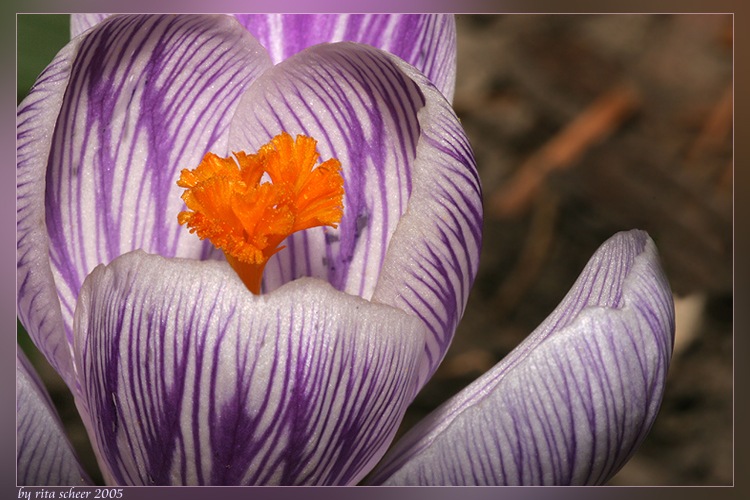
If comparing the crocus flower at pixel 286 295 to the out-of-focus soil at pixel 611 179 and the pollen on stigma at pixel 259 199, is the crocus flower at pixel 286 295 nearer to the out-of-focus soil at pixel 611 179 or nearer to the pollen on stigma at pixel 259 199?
the pollen on stigma at pixel 259 199

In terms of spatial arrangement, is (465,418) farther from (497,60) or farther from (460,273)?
(497,60)

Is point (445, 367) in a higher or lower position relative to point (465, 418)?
lower

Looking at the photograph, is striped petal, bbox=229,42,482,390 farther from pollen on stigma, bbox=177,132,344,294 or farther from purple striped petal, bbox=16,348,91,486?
purple striped petal, bbox=16,348,91,486

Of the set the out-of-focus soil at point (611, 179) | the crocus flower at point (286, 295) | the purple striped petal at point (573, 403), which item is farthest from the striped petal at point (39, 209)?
Answer: the out-of-focus soil at point (611, 179)

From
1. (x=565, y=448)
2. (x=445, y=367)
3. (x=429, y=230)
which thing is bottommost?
(x=445, y=367)

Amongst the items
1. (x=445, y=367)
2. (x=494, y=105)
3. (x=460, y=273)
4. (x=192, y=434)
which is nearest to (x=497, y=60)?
(x=494, y=105)


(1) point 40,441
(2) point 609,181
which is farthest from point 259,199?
(2) point 609,181

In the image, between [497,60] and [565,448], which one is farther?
[497,60]

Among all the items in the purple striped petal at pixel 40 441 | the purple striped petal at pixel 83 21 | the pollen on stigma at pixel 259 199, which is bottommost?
the purple striped petal at pixel 40 441
